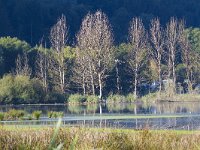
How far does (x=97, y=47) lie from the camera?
200 ft

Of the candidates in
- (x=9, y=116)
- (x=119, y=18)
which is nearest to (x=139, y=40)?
(x=119, y=18)

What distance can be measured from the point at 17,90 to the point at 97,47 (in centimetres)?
1265

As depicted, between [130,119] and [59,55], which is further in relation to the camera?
[59,55]

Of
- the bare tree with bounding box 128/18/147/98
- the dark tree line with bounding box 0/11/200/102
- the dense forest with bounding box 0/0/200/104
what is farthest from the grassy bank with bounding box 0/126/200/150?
the bare tree with bounding box 128/18/147/98

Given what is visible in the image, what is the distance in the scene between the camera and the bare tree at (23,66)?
5626 cm

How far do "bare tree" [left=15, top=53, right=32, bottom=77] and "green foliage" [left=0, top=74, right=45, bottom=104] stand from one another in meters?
3.82

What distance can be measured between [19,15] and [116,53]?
17.5 meters

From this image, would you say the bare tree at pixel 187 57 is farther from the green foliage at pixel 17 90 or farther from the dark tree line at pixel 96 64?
the green foliage at pixel 17 90

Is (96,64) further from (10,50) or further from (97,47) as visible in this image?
(10,50)

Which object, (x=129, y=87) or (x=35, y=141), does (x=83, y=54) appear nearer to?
(x=129, y=87)

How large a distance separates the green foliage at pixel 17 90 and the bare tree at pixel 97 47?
8.08m

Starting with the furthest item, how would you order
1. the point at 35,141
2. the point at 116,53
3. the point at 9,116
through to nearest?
the point at 116,53 → the point at 9,116 → the point at 35,141

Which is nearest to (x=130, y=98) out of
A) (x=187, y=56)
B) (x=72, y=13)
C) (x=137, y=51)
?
(x=137, y=51)

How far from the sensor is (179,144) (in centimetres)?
1455
